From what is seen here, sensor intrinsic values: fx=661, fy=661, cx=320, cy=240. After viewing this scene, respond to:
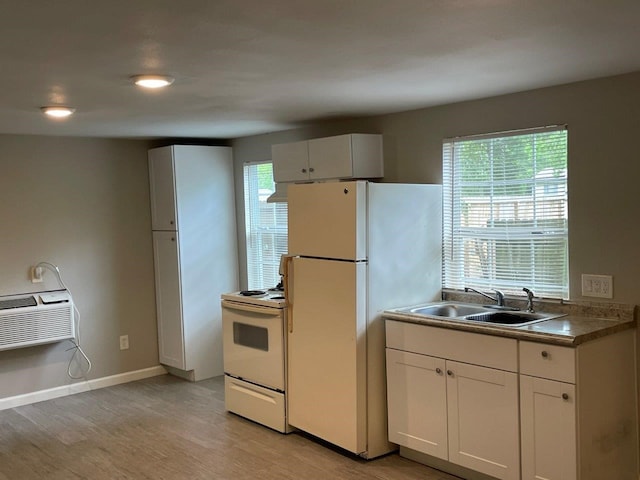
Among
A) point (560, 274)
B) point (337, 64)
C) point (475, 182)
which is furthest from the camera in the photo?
point (475, 182)

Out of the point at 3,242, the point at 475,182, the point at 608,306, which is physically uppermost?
the point at 475,182

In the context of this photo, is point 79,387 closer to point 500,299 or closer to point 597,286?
point 500,299

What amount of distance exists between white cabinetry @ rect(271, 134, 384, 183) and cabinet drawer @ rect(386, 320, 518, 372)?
44.1 inches

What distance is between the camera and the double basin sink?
3.57 metres

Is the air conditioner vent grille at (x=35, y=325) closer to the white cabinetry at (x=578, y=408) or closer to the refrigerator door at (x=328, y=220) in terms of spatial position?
the refrigerator door at (x=328, y=220)

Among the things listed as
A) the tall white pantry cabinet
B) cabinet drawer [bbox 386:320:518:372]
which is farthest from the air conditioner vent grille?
cabinet drawer [bbox 386:320:518:372]

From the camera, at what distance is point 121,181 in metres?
5.66

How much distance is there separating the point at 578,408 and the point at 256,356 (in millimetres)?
2203

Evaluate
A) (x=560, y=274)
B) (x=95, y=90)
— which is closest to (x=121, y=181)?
(x=95, y=90)

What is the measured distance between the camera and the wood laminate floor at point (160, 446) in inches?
147

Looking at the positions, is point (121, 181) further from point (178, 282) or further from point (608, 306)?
point (608, 306)

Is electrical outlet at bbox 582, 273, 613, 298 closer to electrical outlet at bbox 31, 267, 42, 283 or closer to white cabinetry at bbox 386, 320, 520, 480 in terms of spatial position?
white cabinetry at bbox 386, 320, 520, 480

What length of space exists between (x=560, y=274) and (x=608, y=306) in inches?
12.6

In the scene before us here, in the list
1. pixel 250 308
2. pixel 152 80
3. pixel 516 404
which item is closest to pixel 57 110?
pixel 152 80
